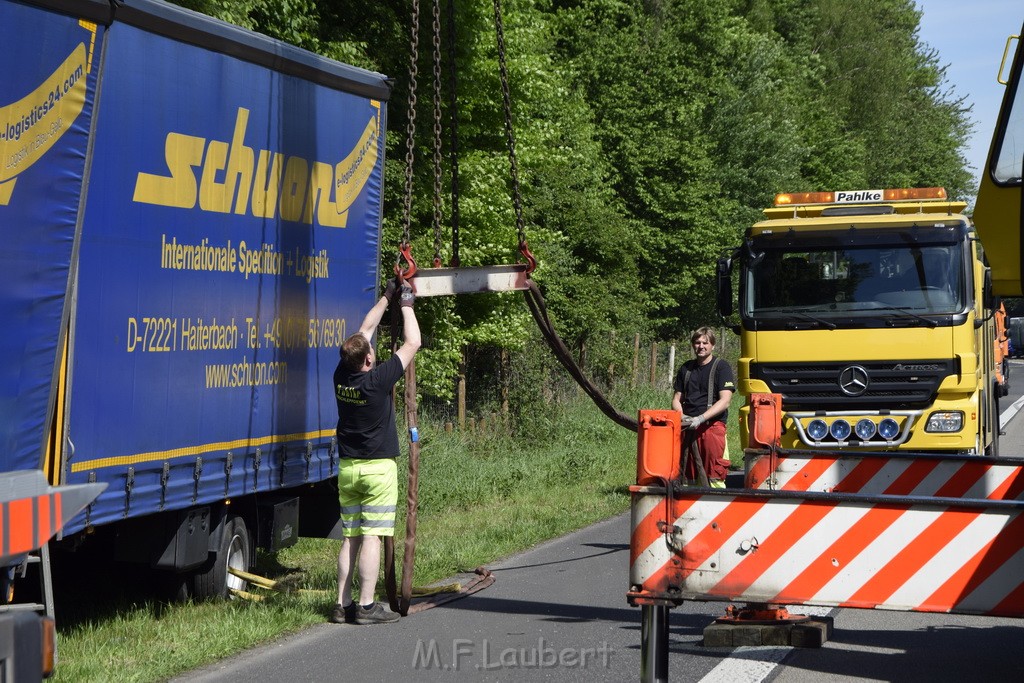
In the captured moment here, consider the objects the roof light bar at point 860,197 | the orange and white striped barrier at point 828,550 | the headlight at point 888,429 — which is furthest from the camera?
the roof light bar at point 860,197

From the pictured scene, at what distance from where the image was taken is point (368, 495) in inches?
324

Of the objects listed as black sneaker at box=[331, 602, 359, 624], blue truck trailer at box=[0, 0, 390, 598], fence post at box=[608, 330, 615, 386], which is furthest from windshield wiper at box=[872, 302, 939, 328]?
fence post at box=[608, 330, 615, 386]

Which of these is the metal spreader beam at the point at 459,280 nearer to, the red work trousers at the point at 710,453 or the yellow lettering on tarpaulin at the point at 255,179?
the yellow lettering on tarpaulin at the point at 255,179

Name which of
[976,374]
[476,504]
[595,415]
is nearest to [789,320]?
[976,374]

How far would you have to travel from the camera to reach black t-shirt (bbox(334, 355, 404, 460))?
811 centimetres

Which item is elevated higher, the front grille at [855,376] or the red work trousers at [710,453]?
the front grille at [855,376]

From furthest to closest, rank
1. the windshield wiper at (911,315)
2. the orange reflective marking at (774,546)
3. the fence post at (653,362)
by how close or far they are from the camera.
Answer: the fence post at (653,362), the windshield wiper at (911,315), the orange reflective marking at (774,546)

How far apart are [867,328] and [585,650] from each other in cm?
600

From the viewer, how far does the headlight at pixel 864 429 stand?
12414 millimetres

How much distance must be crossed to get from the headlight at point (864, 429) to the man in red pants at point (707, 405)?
209cm

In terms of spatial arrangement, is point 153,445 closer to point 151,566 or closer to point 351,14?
point 151,566

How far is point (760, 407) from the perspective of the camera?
8.09 m

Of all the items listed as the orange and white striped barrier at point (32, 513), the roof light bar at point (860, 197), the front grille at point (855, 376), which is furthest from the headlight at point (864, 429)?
the orange and white striped barrier at point (32, 513)

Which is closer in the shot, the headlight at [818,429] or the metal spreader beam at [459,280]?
the metal spreader beam at [459,280]
